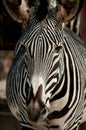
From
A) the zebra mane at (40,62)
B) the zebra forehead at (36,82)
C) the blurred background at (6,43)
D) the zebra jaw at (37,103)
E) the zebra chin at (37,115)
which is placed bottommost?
the blurred background at (6,43)

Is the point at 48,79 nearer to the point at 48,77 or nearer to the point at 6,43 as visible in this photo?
the point at 48,77

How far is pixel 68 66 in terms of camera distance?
4676mm

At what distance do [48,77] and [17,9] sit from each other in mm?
742

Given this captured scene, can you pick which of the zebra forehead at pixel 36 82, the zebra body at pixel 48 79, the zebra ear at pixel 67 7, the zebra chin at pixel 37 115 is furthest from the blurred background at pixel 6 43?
the zebra forehead at pixel 36 82

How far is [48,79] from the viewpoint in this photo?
4184mm

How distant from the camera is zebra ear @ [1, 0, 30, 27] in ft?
15.0

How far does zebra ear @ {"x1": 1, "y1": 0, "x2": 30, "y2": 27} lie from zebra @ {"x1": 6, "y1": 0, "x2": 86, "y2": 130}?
0.48ft

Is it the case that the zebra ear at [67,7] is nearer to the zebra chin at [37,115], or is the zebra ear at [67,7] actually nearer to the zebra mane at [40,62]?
the zebra mane at [40,62]

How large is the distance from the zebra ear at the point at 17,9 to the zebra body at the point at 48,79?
0.15 metres

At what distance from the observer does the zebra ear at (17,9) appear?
457 cm

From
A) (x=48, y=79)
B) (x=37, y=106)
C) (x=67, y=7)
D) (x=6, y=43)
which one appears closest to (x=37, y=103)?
(x=37, y=106)

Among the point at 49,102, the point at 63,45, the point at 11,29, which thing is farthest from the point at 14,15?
the point at 11,29

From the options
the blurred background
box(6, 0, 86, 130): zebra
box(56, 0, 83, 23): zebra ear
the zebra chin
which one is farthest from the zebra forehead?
the blurred background

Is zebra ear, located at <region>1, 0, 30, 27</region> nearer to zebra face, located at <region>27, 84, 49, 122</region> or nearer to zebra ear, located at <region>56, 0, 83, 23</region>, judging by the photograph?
zebra ear, located at <region>56, 0, 83, 23</region>
